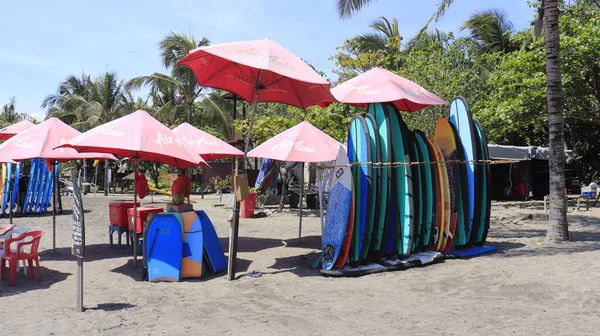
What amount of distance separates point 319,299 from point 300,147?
3.46 meters

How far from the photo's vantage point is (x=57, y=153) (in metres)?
7.64

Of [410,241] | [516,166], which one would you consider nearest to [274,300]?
[410,241]

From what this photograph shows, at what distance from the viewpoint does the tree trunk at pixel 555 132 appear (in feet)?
29.0

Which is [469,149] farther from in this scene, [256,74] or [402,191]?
[256,74]

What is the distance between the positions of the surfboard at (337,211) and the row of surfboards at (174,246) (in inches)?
66.1

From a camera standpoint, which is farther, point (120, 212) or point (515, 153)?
point (515, 153)

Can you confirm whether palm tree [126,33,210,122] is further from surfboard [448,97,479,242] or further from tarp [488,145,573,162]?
surfboard [448,97,479,242]

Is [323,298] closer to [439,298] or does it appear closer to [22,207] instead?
Result: [439,298]

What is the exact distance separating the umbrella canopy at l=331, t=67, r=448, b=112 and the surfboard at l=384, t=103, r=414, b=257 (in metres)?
0.23

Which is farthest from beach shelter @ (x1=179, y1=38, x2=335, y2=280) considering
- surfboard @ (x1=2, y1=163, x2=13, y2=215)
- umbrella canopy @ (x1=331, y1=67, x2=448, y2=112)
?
surfboard @ (x1=2, y1=163, x2=13, y2=215)

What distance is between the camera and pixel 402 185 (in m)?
7.20

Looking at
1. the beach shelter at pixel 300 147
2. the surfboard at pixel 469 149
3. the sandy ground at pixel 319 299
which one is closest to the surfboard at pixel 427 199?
the sandy ground at pixel 319 299

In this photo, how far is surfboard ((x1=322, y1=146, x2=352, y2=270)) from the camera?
661 cm

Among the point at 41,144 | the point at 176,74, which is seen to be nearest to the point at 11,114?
the point at 176,74
